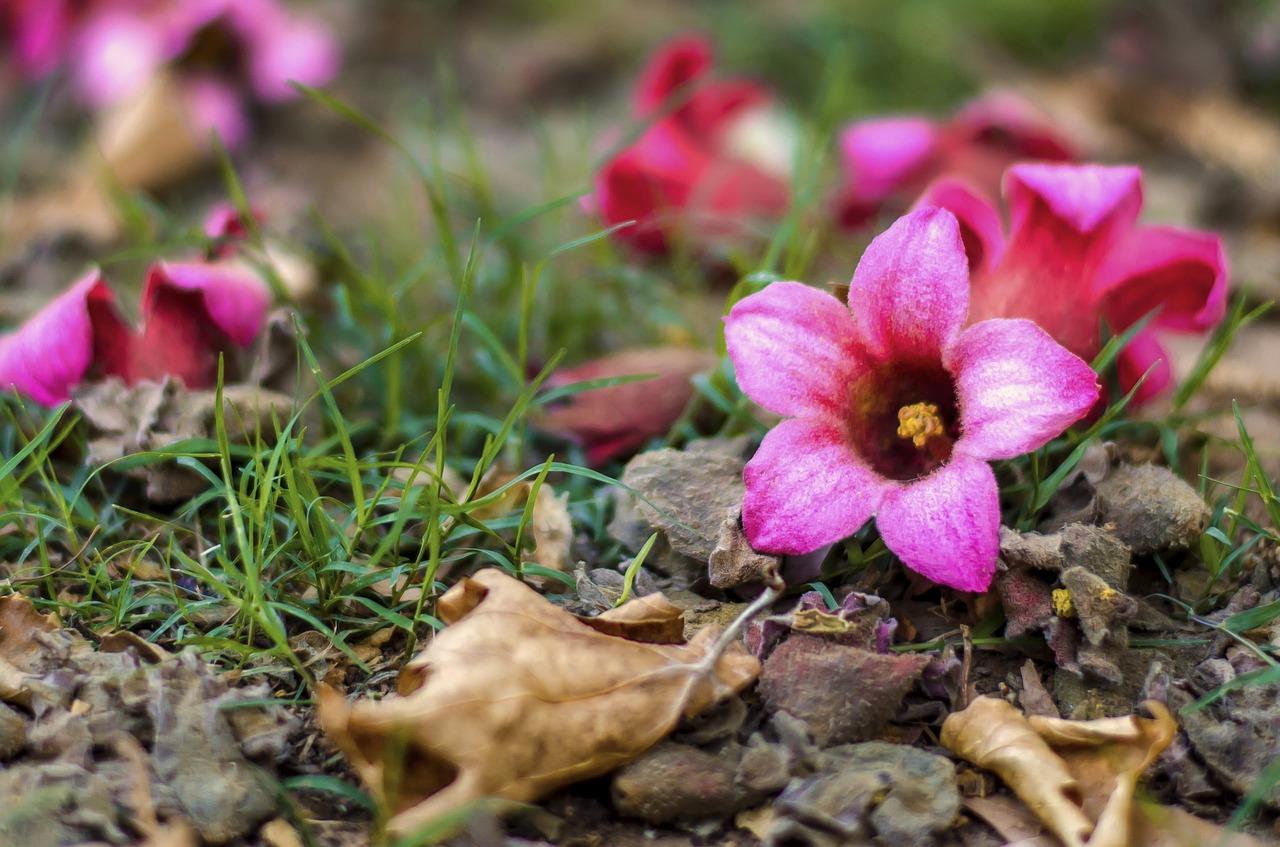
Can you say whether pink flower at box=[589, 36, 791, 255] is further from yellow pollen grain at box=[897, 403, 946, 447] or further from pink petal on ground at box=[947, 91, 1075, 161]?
yellow pollen grain at box=[897, 403, 946, 447]

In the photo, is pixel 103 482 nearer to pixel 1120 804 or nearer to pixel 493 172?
pixel 1120 804

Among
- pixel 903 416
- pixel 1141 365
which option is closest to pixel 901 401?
pixel 903 416

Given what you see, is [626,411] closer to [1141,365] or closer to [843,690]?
[843,690]

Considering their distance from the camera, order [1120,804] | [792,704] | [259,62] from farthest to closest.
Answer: [259,62] → [792,704] → [1120,804]

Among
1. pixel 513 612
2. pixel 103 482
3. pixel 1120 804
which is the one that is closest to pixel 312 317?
pixel 103 482

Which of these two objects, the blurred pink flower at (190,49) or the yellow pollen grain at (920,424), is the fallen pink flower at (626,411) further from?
the blurred pink flower at (190,49)
